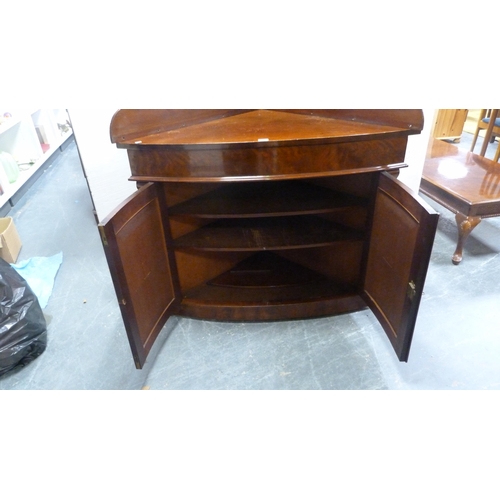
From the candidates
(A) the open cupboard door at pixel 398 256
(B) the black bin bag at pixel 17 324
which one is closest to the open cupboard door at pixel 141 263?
(B) the black bin bag at pixel 17 324

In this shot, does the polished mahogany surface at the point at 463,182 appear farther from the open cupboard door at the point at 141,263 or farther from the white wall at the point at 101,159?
the white wall at the point at 101,159

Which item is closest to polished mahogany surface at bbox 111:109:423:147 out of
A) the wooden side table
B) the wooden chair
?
the wooden side table

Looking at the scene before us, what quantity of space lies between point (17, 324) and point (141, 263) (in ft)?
1.79

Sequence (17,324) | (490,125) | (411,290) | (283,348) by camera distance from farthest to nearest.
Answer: (490,125) < (283,348) < (17,324) < (411,290)

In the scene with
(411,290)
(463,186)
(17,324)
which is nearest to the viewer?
(411,290)

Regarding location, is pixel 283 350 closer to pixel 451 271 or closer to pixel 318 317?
pixel 318 317

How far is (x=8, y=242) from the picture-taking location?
6.06ft

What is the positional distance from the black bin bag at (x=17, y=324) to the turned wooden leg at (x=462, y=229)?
190 centimetres

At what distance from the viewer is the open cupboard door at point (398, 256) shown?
37.2 inches

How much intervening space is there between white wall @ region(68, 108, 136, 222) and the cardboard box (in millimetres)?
455

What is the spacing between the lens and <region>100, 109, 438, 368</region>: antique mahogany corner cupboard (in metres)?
1.06

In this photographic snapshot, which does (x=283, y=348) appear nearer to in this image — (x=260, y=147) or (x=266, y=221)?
(x=266, y=221)

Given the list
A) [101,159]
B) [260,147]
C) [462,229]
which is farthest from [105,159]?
[462,229]
